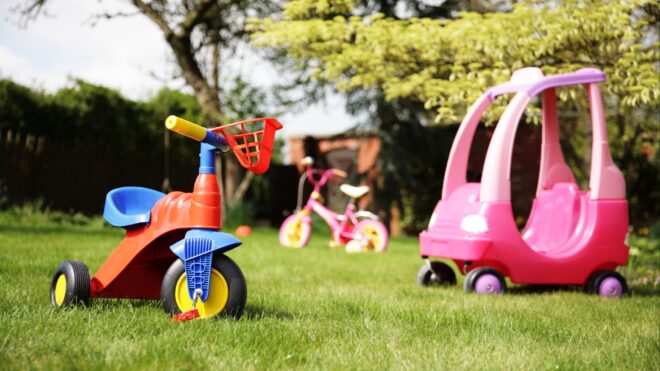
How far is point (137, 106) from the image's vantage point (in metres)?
13.8

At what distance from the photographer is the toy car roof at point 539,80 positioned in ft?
17.6

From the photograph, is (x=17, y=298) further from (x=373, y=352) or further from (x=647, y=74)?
(x=647, y=74)

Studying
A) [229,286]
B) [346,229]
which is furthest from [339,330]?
[346,229]

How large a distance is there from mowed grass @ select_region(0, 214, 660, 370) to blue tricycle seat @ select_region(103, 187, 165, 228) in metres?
0.46

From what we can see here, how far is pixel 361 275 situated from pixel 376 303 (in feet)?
7.04

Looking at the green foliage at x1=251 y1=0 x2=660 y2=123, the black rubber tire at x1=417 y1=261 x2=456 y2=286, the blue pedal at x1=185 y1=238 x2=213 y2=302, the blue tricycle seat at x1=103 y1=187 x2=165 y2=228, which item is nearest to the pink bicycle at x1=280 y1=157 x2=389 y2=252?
the green foliage at x1=251 y1=0 x2=660 y2=123

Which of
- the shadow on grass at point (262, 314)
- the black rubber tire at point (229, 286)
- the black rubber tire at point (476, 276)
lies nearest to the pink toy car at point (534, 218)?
the black rubber tire at point (476, 276)

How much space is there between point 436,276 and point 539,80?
175 centimetres

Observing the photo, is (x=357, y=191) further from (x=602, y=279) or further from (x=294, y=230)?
(x=602, y=279)

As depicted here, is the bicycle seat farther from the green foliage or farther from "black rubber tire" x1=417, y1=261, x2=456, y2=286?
"black rubber tire" x1=417, y1=261, x2=456, y2=286

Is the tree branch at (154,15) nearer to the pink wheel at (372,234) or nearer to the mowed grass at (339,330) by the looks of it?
the pink wheel at (372,234)

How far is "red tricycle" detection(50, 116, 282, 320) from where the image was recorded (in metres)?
3.19

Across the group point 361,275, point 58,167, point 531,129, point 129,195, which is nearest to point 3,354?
point 129,195

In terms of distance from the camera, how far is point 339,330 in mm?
3279
